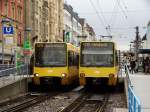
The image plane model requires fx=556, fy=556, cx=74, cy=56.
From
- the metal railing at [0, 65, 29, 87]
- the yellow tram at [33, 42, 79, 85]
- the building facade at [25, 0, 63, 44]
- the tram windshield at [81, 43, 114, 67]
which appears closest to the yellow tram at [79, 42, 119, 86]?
the tram windshield at [81, 43, 114, 67]

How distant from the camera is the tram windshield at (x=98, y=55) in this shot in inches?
1334

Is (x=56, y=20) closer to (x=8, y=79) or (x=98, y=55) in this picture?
(x=98, y=55)

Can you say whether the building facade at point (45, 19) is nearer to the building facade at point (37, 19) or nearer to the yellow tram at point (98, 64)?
the building facade at point (37, 19)

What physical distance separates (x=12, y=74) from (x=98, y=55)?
5.39m

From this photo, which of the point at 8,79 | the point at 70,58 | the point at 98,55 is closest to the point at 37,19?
the point at 70,58

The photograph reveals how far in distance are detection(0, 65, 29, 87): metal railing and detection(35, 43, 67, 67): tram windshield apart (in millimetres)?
1363

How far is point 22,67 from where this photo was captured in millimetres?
36188

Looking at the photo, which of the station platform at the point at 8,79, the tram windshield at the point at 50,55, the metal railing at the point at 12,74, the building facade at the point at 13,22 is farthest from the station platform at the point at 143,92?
the building facade at the point at 13,22

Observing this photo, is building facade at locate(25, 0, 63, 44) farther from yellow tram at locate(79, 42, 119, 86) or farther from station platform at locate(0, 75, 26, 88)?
station platform at locate(0, 75, 26, 88)

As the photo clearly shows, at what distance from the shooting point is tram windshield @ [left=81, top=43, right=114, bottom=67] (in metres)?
33.9

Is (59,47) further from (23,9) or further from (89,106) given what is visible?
(23,9)

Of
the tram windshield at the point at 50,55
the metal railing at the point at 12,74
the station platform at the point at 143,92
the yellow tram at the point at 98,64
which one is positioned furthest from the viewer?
the tram windshield at the point at 50,55

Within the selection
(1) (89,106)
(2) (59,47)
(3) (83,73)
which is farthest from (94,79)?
(1) (89,106)

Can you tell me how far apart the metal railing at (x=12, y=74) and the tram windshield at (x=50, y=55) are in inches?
53.7
